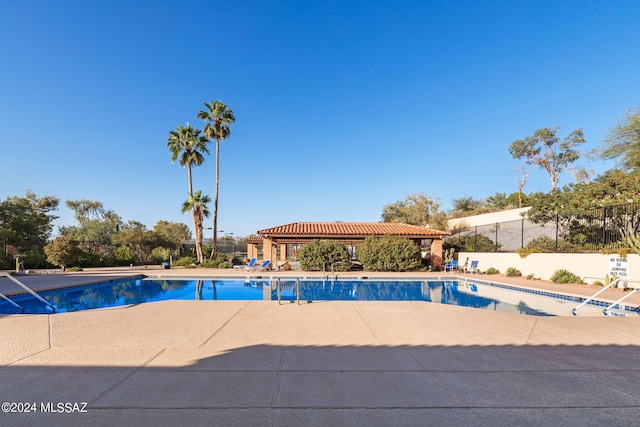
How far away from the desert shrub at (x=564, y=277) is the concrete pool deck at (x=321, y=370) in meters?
7.01

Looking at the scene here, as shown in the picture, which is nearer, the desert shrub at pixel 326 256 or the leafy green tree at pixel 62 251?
the leafy green tree at pixel 62 251

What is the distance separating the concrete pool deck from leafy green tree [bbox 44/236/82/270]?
12225 millimetres

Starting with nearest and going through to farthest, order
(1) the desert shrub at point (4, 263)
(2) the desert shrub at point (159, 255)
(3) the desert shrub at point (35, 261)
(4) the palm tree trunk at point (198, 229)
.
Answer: (1) the desert shrub at point (4, 263) → (3) the desert shrub at point (35, 261) → (4) the palm tree trunk at point (198, 229) → (2) the desert shrub at point (159, 255)

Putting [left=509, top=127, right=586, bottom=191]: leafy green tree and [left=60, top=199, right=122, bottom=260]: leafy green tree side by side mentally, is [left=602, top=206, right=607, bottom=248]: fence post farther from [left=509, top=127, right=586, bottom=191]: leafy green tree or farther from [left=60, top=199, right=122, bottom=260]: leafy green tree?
[left=60, top=199, right=122, bottom=260]: leafy green tree

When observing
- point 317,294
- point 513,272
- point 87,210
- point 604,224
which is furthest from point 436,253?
point 87,210

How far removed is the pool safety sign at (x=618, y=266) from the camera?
11211 mm

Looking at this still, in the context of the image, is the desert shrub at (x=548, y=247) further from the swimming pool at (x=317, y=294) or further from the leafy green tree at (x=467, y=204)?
the leafy green tree at (x=467, y=204)

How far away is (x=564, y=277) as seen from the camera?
13133mm

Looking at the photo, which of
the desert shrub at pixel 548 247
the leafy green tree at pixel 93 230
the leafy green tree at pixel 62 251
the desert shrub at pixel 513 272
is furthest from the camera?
the leafy green tree at pixel 93 230

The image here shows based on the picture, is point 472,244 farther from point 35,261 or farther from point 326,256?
point 35,261

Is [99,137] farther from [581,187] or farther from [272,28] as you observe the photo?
[581,187]

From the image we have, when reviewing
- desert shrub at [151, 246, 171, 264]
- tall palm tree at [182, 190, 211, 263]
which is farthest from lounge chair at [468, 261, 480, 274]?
desert shrub at [151, 246, 171, 264]

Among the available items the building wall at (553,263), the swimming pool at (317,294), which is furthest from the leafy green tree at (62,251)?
the building wall at (553,263)

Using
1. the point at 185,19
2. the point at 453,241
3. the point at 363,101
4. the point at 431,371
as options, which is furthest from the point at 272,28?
the point at 453,241
